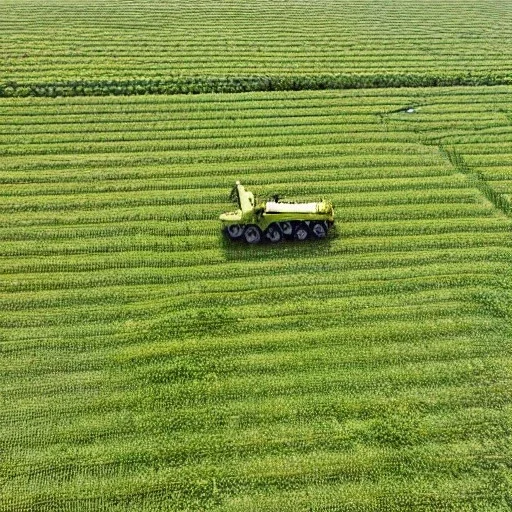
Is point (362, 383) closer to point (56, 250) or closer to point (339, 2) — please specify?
point (56, 250)

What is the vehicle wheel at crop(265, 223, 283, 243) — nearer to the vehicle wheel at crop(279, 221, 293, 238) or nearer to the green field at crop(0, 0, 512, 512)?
the vehicle wheel at crop(279, 221, 293, 238)

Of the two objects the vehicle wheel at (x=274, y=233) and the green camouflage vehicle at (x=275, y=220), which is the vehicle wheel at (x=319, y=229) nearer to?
the green camouflage vehicle at (x=275, y=220)

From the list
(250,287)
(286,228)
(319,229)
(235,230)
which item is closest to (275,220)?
(286,228)

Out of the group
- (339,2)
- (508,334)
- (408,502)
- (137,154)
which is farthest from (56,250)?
(339,2)

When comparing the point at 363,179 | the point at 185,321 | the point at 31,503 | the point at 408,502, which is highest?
the point at 363,179

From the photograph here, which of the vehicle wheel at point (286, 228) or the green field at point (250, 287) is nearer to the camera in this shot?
the green field at point (250, 287)

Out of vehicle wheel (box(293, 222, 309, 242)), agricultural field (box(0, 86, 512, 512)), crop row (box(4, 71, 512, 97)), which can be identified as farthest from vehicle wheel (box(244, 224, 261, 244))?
crop row (box(4, 71, 512, 97))

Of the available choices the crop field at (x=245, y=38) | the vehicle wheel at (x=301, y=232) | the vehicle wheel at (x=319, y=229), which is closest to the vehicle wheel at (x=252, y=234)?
the vehicle wheel at (x=301, y=232)
